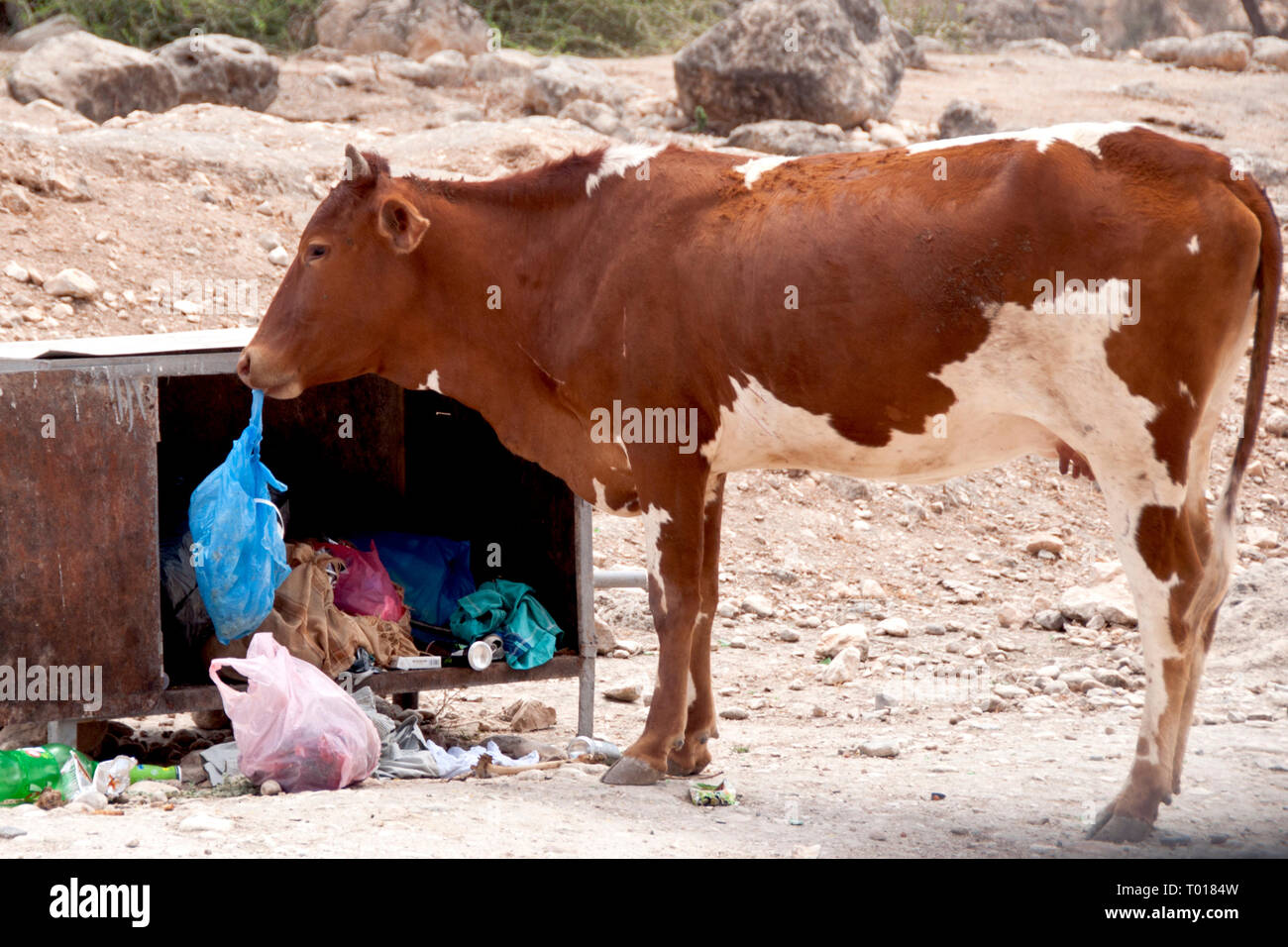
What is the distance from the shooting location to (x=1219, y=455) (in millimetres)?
13070

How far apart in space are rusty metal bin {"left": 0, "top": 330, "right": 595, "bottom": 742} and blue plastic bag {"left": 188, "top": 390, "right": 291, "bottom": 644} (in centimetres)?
23

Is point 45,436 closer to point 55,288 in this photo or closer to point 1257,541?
point 55,288

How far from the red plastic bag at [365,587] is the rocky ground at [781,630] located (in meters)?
0.84

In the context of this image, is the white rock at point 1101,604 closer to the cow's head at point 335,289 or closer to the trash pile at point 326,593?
the trash pile at point 326,593

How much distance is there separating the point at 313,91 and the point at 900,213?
14221 mm

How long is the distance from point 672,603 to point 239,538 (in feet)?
5.79

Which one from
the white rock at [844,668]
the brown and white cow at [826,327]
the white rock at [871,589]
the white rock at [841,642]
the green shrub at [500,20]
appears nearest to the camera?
the brown and white cow at [826,327]

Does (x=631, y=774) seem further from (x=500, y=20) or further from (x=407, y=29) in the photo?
(x=500, y=20)

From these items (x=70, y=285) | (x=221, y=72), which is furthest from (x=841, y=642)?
(x=221, y=72)

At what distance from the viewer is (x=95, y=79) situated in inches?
650

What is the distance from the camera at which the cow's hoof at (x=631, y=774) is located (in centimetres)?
626

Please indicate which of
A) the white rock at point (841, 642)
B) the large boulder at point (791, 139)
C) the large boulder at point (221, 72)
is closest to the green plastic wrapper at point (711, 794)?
the white rock at point (841, 642)

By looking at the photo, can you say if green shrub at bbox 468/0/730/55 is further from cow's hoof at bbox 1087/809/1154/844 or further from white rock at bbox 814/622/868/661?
cow's hoof at bbox 1087/809/1154/844

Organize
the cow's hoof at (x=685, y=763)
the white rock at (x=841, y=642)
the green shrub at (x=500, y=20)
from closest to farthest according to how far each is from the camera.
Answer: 1. the cow's hoof at (x=685, y=763)
2. the white rock at (x=841, y=642)
3. the green shrub at (x=500, y=20)
